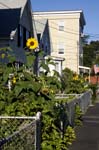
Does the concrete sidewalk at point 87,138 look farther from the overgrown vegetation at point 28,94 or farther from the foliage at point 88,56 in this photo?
the foliage at point 88,56

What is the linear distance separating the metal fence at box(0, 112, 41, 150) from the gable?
2066 cm

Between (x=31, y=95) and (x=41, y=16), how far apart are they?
49.8 meters

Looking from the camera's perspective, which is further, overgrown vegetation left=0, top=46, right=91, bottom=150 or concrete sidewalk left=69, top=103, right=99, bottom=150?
concrete sidewalk left=69, top=103, right=99, bottom=150

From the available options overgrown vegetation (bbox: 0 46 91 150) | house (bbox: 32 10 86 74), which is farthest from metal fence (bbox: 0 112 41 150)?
house (bbox: 32 10 86 74)

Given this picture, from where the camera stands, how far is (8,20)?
29.3m

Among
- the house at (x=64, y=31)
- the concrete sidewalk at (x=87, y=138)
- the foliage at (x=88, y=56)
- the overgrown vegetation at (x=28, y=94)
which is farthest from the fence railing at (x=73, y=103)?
the foliage at (x=88, y=56)

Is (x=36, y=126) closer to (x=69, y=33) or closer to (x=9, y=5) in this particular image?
(x=9, y=5)

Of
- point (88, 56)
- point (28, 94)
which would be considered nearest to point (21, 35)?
point (28, 94)

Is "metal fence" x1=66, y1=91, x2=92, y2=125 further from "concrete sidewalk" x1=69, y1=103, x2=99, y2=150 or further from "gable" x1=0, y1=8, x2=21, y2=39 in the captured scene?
"gable" x1=0, y1=8, x2=21, y2=39

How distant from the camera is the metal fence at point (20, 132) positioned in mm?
5361

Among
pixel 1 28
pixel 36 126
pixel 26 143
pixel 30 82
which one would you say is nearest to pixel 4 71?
pixel 30 82

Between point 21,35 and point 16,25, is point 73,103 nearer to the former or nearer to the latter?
point 16,25

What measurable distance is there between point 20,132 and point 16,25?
2398 cm

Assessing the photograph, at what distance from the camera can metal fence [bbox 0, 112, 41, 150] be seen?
5.36m
